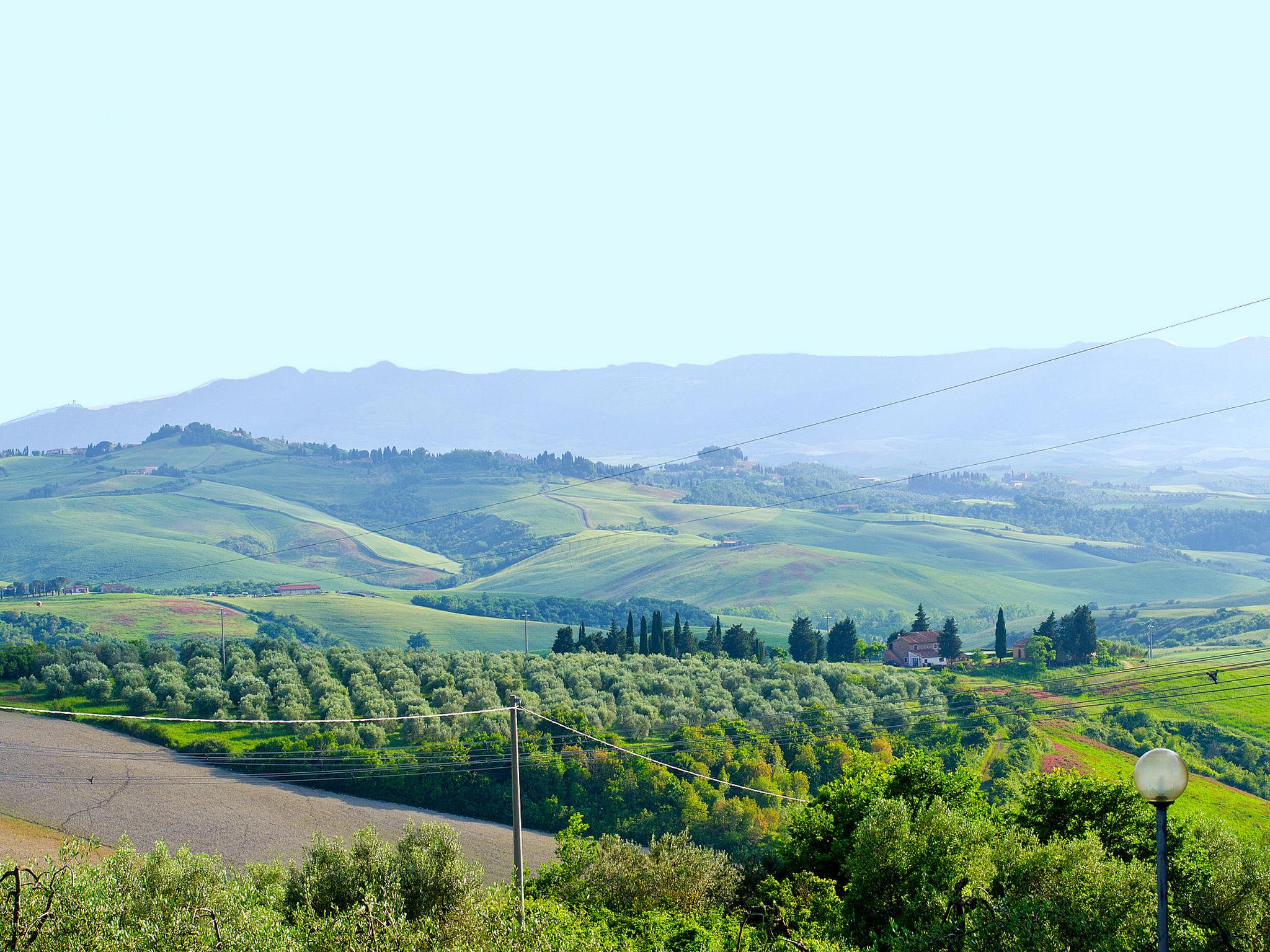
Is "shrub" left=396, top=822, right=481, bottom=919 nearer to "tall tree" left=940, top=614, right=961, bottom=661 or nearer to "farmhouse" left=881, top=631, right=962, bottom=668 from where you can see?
"farmhouse" left=881, top=631, right=962, bottom=668

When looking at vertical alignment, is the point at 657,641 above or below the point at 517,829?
below

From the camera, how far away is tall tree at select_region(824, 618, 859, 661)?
110 metres

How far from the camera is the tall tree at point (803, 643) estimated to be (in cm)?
10675

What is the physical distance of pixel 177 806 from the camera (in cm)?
5609

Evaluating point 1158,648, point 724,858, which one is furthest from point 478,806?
point 1158,648

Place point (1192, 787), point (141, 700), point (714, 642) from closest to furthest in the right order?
point (1192, 787), point (141, 700), point (714, 642)

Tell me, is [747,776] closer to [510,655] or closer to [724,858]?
[724,858]

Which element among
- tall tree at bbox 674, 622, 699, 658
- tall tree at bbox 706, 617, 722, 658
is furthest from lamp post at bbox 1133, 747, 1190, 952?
tall tree at bbox 706, 617, 722, 658

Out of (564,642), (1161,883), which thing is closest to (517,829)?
(1161,883)

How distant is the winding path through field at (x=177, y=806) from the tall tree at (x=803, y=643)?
170 feet

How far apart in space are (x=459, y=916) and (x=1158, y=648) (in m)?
140

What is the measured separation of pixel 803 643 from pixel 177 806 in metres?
64.9

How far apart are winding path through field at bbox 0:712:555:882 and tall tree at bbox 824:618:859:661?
56690 mm

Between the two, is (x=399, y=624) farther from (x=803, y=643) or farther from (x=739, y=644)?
(x=803, y=643)
